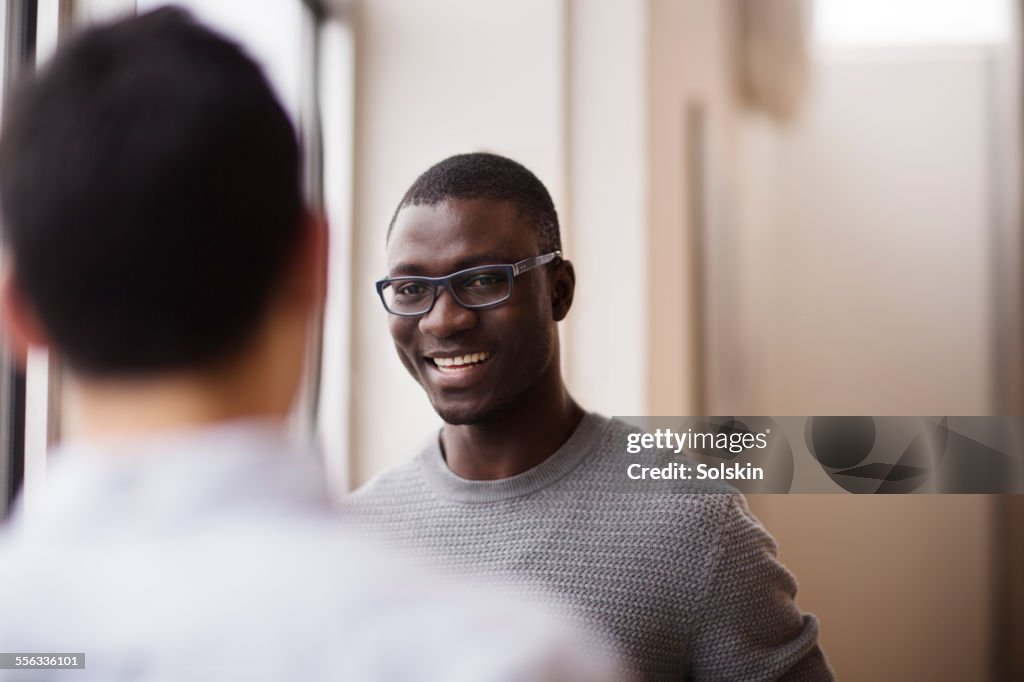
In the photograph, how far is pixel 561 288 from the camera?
2.69 ft

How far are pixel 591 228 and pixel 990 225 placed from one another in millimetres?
1147

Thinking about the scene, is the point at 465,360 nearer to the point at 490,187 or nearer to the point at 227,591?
the point at 490,187

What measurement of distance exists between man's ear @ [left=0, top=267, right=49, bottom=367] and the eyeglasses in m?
0.43

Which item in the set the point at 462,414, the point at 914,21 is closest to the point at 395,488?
the point at 462,414

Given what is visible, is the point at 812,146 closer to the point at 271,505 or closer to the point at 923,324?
the point at 923,324

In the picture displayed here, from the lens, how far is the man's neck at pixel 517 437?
81 centimetres

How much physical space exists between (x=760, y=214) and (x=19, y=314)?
204 centimetres

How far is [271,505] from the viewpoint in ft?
1.04

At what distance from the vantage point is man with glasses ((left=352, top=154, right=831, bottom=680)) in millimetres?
752

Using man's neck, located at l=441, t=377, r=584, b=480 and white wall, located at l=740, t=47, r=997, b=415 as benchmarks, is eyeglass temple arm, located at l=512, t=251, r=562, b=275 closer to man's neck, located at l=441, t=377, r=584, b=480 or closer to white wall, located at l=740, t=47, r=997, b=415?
man's neck, located at l=441, t=377, r=584, b=480

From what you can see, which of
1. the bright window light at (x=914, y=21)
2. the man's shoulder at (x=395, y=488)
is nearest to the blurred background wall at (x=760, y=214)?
the bright window light at (x=914, y=21)

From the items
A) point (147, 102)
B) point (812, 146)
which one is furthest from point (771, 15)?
point (147, 102)

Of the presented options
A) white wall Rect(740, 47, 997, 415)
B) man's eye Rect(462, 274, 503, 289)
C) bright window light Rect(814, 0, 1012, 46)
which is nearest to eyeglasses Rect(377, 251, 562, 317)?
man's eye Rect(462, 274, 503, 289)

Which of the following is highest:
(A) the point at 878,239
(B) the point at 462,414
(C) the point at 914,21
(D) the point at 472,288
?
(C) the point at 914,21
